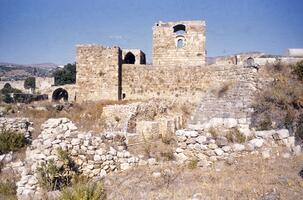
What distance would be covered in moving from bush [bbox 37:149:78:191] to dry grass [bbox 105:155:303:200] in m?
0.85

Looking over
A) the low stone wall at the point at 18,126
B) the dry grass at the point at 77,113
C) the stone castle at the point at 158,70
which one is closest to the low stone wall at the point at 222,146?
the low stone wall at the point at 18,126

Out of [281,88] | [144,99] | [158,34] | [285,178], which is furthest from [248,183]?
[158,34]

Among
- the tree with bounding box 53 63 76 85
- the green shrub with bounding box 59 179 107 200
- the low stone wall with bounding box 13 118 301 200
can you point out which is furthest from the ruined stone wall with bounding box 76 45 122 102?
the tree with bounding box 53 63 76 85

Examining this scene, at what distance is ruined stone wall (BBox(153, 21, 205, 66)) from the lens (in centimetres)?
1938

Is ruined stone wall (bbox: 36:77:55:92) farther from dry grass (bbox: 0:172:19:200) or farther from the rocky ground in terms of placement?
dry grass (bbox: 0:172:19:200)

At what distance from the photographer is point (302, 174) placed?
21.9 ft

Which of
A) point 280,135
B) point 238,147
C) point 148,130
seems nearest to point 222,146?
point 238,147

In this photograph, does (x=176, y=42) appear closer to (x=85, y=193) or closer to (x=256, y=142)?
(x=256, y=142)

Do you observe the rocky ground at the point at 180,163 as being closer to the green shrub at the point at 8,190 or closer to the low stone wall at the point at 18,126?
the green shrub at the point at 8,190

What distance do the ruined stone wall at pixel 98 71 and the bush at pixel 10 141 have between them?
8.27 metres

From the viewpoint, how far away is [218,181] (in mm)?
6797

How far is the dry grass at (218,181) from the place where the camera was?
20.1 feet

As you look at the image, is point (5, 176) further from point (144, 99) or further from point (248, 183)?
point (144, 99)

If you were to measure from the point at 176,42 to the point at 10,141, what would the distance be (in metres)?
11.4
